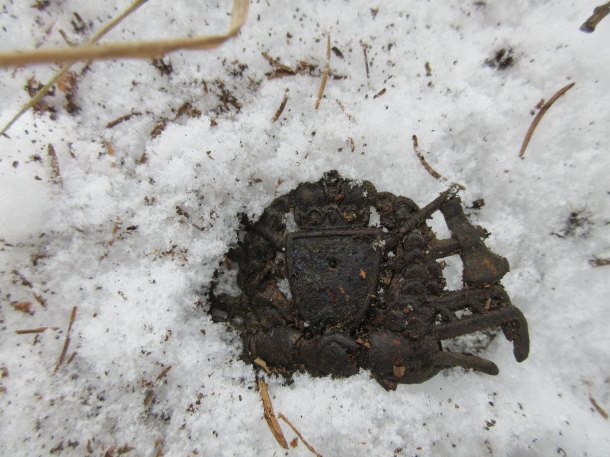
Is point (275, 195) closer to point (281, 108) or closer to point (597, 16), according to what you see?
point (281, 108)

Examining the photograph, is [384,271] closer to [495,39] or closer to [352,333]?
[352,333]

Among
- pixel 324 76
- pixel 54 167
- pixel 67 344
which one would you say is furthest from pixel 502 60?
pixel 67 344

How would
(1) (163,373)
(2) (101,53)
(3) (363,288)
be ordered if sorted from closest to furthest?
Result: (2) (101,53) → (3) (363,288) → (1) (163,373)

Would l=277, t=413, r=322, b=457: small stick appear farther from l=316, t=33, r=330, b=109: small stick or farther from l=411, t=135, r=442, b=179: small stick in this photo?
l=316, t=33, r=330, b=109: small stick

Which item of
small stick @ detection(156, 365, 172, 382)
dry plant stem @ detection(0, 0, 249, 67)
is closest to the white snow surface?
small stick @ detection(156, 365, 172, 382)

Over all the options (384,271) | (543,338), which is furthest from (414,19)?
(543,338)

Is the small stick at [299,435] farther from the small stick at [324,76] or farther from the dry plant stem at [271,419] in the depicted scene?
the small stick at [324,76]
